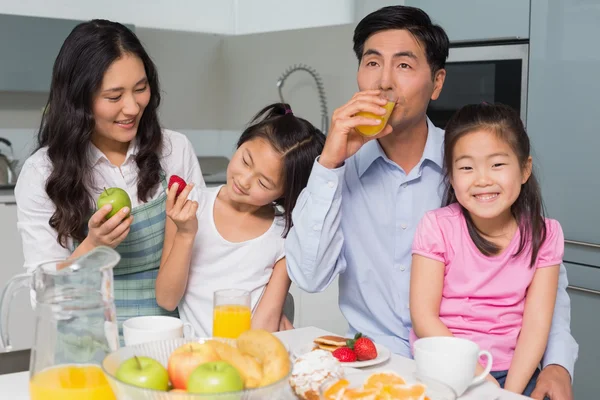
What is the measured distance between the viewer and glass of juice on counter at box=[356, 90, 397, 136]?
1.65m

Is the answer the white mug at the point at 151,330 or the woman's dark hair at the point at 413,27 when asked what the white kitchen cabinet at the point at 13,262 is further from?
the white mug at the point at 151,330

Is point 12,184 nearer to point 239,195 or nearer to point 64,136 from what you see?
point 64,136

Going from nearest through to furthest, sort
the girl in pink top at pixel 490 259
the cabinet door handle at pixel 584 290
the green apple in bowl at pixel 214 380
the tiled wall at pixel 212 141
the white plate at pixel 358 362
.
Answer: the green apple in bowl at pixel 214 380 < the white plate at pixel 358 362 < the girl in pink top at pixel 490 259 < the cabinet door handle at pixel 584 290 < the tiled wall at pixel 212 141

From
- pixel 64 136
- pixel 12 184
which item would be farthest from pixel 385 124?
pixel 12 184

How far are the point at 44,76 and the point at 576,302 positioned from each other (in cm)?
270

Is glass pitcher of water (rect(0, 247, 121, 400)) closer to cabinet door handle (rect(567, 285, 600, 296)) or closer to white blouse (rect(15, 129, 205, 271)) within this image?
white blouse (rect(15, 129, 205, 271))

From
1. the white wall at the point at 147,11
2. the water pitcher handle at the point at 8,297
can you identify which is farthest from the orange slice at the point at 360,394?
the white wall at the point at 147,11

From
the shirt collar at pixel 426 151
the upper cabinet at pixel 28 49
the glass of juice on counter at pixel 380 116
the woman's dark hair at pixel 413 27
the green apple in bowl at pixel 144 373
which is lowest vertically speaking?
the green apple in bowl at pixel 144 373

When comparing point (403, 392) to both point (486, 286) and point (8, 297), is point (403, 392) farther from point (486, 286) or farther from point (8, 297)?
point (486, 286)

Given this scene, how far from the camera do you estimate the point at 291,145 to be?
1.84 metres

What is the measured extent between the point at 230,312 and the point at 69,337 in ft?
1.32

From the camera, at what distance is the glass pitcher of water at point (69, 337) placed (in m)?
0.97

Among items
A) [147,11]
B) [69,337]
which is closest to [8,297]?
[69,337]

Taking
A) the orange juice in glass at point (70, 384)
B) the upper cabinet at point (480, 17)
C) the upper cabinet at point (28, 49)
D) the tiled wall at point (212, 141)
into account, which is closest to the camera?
the orange juice in glass at point (70, 384)
